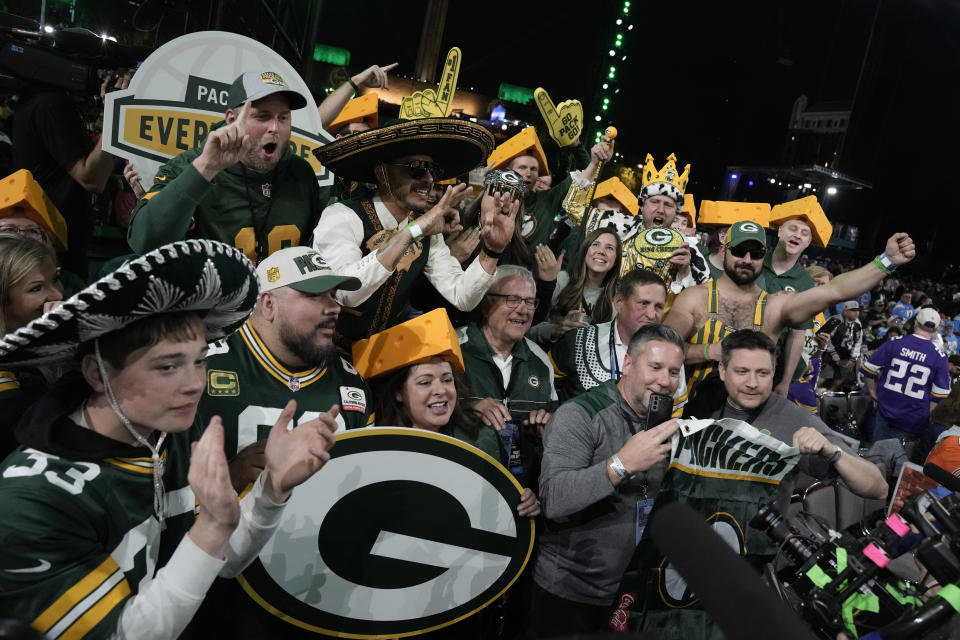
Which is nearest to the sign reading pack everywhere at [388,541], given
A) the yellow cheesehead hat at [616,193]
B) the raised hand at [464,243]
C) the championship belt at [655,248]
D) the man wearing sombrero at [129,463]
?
the man wearing sombrero at [129,463]

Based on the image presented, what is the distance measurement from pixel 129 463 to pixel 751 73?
32.4m

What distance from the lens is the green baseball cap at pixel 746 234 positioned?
4.07 m

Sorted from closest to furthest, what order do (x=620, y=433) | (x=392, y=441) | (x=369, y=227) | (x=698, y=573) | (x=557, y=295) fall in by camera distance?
(x=698, y=573), (x=392, y=441), (x=620, y=433), (x=369, y=227), (x=557, y=295)

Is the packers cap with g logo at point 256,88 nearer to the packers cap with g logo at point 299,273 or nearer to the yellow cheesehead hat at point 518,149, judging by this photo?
the packers cap with g logo at point 299,273

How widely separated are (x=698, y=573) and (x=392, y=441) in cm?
159

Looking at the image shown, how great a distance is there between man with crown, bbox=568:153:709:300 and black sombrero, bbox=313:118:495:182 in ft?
5.05

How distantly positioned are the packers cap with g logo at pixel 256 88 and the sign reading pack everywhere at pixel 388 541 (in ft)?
5.51

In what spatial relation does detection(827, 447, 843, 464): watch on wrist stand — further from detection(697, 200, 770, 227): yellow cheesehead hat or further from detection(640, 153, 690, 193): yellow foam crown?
detection(697, 200, 770, 227): yellow cheesehead hat

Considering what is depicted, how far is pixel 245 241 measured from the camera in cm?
309

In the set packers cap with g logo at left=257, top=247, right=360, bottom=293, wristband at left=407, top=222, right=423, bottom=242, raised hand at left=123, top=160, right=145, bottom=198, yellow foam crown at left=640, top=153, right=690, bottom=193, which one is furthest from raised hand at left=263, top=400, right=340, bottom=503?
yellow foam crown at left=640, top=153, right=690, bottom=193

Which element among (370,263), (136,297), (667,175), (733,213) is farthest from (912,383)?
(136,297)

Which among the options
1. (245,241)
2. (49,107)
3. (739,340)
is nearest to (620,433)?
(739,340)

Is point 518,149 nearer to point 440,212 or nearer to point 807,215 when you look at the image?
point 440,212

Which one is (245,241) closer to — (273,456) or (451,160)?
(451,160)
